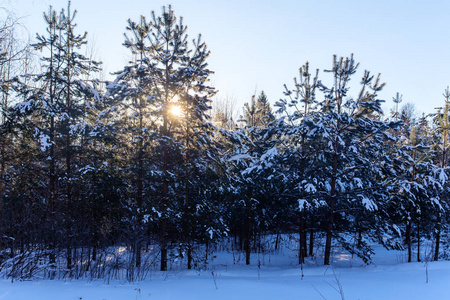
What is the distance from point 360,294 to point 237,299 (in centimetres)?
297

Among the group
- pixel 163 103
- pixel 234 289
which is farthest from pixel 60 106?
pixel 234 289

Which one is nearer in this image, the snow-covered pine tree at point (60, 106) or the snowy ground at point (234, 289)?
the snowy ground at point (234, 289)

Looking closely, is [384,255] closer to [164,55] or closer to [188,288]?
[188,288]

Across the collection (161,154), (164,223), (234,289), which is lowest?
(234,289)

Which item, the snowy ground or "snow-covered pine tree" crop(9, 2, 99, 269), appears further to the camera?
"snow-covered pine tree" crop(9, 2, 99, 269)

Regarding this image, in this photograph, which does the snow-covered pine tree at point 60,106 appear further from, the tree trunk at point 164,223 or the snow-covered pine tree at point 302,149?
the snow-covered pine tree at point 302,149

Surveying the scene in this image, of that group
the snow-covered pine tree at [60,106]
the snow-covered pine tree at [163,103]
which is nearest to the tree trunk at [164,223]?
the snow-covered pine tree at [163,103]

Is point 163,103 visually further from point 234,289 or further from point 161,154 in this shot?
point 234,289

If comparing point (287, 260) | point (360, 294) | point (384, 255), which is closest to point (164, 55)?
point (360, 294)

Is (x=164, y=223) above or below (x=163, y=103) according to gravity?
below

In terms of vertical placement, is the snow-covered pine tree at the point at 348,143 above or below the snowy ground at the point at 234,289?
above

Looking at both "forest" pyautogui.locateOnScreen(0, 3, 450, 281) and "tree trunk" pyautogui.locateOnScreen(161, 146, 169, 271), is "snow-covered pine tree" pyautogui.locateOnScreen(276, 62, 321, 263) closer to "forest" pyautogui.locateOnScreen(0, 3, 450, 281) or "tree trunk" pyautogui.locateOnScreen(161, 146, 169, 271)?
"forest" pyautogui.locateOnScreen(0, 3, 450, 281)

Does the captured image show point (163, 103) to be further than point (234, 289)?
Yes

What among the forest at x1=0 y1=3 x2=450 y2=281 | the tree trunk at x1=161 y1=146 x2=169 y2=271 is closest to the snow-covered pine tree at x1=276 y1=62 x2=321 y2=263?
the forest at x1=0 y1=3 x2=450 y2=281
